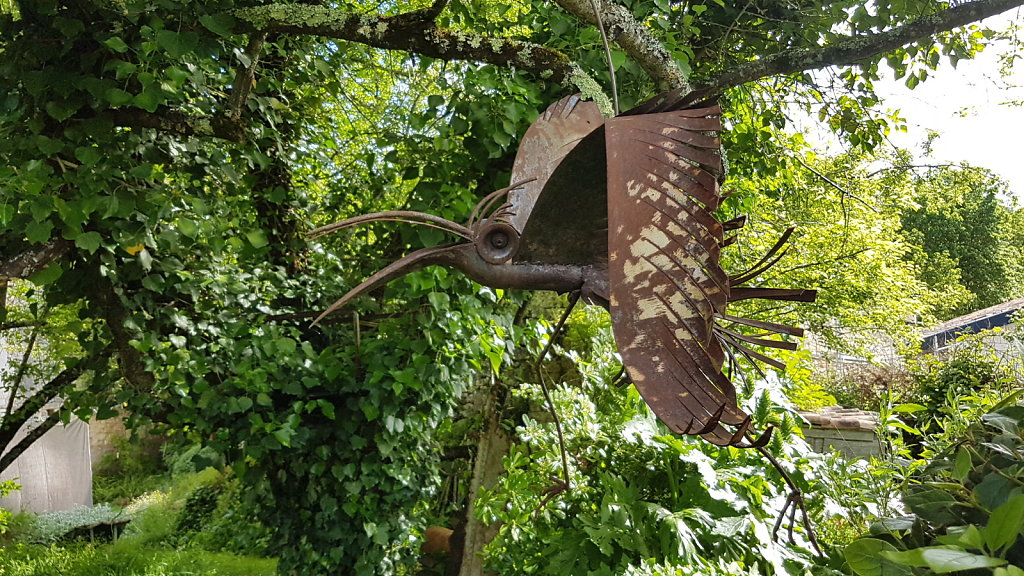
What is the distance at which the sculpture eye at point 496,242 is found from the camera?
807mm

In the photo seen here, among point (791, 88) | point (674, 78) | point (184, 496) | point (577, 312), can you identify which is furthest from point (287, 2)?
point (184, 496)

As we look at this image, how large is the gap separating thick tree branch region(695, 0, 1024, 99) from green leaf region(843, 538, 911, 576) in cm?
66

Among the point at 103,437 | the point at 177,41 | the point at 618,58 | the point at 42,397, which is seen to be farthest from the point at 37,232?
the point at 103,437

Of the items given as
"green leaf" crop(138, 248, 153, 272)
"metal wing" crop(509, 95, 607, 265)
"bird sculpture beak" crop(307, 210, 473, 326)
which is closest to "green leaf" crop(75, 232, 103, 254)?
"green leaf" crop(138, 248, 153, 272)

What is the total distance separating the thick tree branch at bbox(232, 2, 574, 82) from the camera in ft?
4.02

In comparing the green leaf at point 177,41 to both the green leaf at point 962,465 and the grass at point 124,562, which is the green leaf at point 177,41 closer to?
the green leaf at point 962,465

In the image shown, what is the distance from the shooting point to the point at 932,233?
51.8ft

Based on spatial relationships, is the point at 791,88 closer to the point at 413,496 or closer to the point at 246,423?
Result: the point at 413,496

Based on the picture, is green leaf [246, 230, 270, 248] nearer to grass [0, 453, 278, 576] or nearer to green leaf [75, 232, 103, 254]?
green leaf [75, 232, 103, 254]

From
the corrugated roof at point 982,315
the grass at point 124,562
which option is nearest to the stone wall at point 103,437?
the grass at point 124,562

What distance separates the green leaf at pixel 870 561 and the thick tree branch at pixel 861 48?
659 millimetres

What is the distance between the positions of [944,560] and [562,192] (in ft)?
1.56

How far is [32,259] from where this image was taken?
1914mm

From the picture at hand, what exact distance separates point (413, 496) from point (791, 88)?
2.02m
